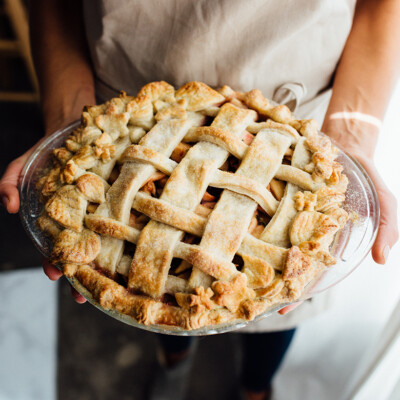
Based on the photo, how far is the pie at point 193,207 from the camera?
2.48ft

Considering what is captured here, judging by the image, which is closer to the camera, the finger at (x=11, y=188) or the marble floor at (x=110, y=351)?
the finger at (x=11, y=188)

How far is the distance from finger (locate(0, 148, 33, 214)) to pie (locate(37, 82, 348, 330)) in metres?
0.08

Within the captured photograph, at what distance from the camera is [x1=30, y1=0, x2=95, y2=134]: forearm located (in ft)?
3.98

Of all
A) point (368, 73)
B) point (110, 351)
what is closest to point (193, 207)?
point (368, 73)

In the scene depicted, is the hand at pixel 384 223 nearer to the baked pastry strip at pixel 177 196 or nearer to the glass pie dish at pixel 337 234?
the glass pie dish at pixel 337 234

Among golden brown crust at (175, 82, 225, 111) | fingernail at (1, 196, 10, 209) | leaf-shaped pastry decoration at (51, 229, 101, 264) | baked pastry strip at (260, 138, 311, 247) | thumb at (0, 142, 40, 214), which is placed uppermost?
golden brown crust at (175, 82, 225, 111)

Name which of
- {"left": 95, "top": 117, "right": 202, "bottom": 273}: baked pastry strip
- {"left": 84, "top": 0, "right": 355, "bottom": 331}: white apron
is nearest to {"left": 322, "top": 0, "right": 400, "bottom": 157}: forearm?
{"left": 84, "top": 0, "right": 355, "bottom": 331}: white apron

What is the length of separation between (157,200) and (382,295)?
1.04m

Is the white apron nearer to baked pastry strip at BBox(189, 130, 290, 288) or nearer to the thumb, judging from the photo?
baked pastry strip at BBox(189, 130, 290, 288)

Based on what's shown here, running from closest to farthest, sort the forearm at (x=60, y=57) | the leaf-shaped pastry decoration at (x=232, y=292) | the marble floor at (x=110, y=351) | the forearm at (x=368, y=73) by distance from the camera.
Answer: the leaf-shaped pastry decoration at (x=232, y=292)
the forearm at (x=368, y=73)
the forearm at (x=60, y=57)
the marble floor at (x=110, y=351)

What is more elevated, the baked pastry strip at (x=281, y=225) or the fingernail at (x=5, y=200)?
the baked pastry strip at (x=281, y=225)

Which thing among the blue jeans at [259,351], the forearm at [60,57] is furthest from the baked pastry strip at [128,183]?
the blue jeans at [259,351]

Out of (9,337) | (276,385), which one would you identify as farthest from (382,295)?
(9,337)

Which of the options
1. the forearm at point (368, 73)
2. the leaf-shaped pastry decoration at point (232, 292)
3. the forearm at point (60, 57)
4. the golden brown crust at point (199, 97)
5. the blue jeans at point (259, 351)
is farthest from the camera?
the blue jeans at point (259, 351)
